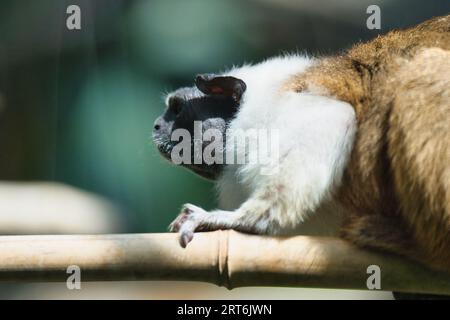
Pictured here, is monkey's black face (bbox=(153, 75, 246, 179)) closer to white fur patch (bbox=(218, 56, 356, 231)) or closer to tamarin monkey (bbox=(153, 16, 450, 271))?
tamarin monkey (bbox=(153, 16, 450, 271))

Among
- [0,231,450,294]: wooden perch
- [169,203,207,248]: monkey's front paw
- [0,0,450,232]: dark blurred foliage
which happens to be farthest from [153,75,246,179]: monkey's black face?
[0,0,450,232]: dark blurred foliage

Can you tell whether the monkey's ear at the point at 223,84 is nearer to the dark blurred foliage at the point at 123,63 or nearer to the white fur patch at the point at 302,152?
the white fur patch at the point at 302,152

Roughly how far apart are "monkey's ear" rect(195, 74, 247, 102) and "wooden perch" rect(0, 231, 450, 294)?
0.85m

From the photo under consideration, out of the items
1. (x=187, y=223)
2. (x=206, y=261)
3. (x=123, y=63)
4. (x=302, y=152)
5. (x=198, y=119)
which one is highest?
(x=123, y=63)

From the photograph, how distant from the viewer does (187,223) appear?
8.20 feet

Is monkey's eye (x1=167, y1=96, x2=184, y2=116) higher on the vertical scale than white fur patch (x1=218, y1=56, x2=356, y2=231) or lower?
higher

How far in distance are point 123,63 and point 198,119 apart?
254 centimetres

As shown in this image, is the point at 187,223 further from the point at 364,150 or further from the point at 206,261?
the point at 364,150

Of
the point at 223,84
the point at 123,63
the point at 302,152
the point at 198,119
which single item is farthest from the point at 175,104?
the point at 123,63

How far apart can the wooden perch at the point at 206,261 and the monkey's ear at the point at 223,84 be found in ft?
2.78

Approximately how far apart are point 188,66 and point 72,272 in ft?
10.3

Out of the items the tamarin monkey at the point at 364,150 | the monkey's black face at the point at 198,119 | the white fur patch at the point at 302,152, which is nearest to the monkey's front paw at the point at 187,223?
the tamarin monkey at the point at 364,150

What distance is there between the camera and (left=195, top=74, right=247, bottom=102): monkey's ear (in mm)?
3113

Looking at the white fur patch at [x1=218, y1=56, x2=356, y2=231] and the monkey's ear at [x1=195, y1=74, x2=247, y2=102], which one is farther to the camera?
the monkey's ear at [x1=195, y1=74, x2=247, y2=102]
